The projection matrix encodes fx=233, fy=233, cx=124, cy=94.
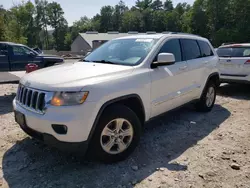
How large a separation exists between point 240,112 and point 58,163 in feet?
14.5

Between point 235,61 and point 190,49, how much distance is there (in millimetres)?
3229

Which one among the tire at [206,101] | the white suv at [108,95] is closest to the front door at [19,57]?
the white suv at [108,95]

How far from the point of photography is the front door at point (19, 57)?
825cm

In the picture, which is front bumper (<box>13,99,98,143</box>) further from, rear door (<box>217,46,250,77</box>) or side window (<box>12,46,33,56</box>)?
side window (<box>12,46,33,56</box>)

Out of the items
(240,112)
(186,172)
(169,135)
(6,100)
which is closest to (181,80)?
(169,135)

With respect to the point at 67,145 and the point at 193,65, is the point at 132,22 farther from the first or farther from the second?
the point at 67,145

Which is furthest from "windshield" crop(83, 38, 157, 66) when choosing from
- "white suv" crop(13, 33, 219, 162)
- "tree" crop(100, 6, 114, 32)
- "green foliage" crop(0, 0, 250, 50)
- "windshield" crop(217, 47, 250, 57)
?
"tree" crop(100, 6, 114, 32)

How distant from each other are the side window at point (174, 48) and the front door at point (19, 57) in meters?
6.18

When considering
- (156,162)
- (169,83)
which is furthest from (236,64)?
(156,162)

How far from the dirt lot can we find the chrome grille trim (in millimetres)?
837

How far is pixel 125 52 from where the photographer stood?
3926mm

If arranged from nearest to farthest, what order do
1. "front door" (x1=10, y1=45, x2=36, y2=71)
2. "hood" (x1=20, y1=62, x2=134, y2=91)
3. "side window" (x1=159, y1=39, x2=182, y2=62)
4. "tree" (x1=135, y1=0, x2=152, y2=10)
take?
1. "hood" (x1=20, y1=62, x2=134, y2=91)
2. "side window" (x1=159, y1=39, x2=182, y2=62)
3. "front door" (x1=10, y1=45, x2=36, y2=71)
4. "tree" (x1=135, y1=0, x2=152, y2=10)

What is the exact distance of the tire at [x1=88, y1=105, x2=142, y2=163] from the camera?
116 inches

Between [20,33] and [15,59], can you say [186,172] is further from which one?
[20,33]
